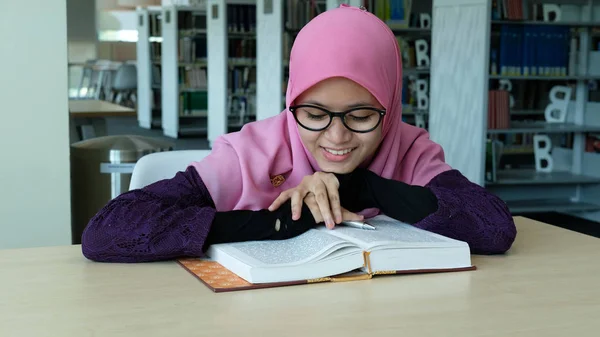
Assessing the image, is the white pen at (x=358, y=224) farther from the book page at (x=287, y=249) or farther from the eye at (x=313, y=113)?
the eye at (x=313, y=113)

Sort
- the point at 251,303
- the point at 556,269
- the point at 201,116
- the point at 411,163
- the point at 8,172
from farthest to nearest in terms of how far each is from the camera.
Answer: the point at 201,116 → the point at 8,172 → the point at 411,163 → the point at 556,269 → the point at 251,303

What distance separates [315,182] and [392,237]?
0.60 feet

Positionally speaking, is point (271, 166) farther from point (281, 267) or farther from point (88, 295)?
point (88, 295)

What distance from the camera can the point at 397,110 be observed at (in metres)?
1.57

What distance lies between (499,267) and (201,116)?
9125 millimetres

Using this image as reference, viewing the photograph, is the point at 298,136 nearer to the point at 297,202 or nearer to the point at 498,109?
the point at 297,202

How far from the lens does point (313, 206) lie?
1380mm

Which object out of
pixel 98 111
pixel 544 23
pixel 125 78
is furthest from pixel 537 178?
pixel 125 78

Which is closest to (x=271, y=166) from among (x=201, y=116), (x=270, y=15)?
(x=270, y=15)

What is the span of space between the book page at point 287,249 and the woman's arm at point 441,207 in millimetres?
171

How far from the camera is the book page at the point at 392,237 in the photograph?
1.24 m

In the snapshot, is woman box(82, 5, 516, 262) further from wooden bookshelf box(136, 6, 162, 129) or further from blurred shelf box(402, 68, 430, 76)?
wooden bookshelf box(136, 6, 162, 129)

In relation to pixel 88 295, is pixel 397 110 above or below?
above

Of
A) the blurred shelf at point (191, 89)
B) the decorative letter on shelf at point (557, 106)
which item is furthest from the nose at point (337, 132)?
the blurred shelf at point (191, 89)
